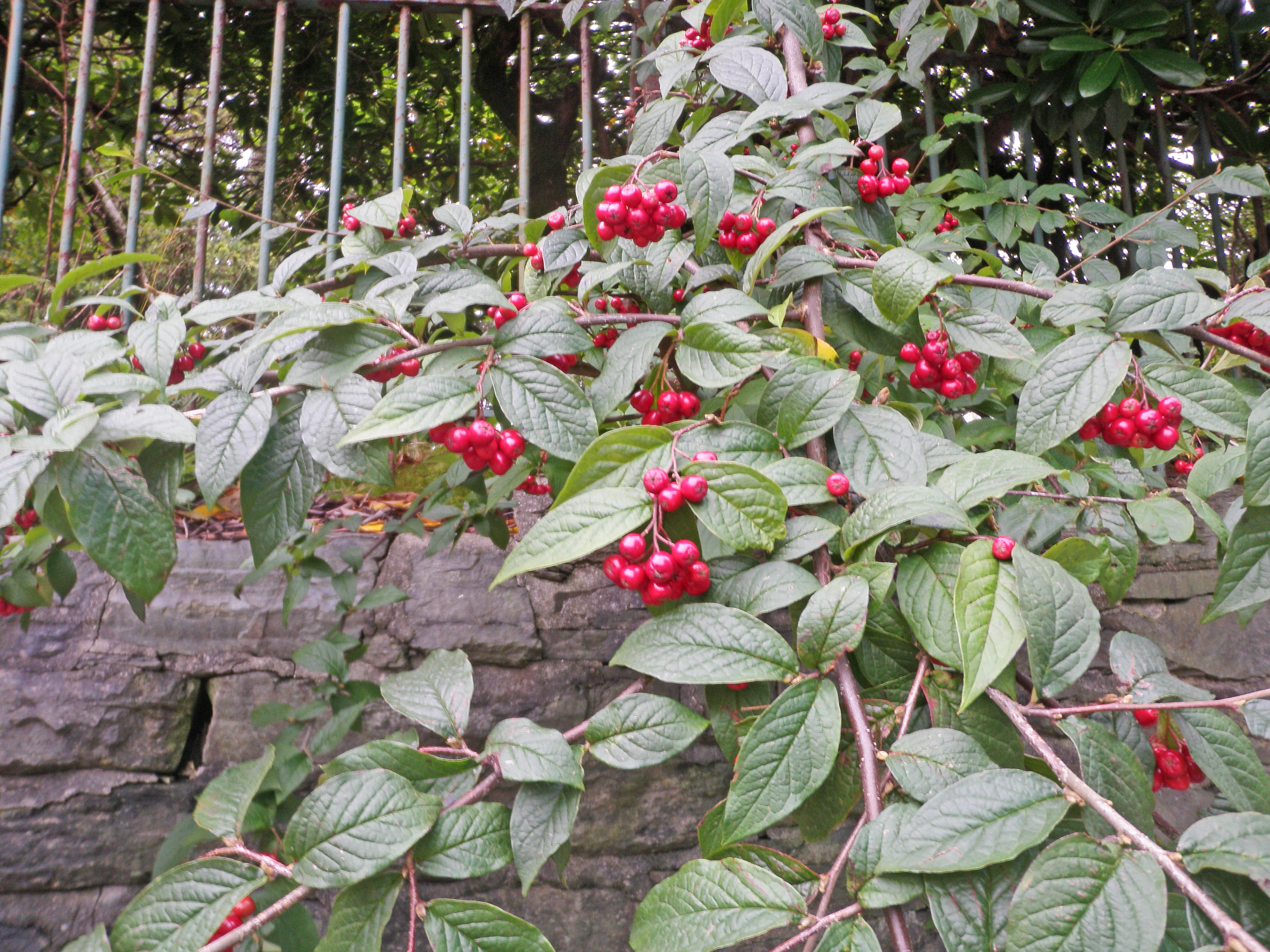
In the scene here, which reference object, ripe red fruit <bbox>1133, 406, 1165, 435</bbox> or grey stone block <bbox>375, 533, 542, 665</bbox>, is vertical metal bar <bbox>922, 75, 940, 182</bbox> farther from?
grey stone block <bbox>375, 533, 542, 665</bbox>

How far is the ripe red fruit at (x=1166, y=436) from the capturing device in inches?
37.6

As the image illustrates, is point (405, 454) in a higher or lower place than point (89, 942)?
lower

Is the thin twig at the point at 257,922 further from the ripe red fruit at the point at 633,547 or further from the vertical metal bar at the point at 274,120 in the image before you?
the vertical metal bar at the point at 274,120

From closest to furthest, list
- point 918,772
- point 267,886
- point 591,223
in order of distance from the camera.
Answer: point 918,772
point 267,886
point 591,223

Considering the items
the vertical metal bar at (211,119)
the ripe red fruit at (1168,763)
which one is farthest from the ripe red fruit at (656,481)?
the vertical metal bar at (211,119)

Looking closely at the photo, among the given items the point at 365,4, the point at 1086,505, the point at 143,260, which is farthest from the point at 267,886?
the point at 365,4

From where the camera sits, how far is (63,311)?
1232 millimetres

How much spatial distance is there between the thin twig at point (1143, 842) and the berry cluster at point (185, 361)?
1.16 metres

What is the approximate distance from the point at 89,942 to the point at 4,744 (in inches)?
52.8

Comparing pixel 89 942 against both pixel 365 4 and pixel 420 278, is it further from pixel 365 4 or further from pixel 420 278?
pixel 365 4

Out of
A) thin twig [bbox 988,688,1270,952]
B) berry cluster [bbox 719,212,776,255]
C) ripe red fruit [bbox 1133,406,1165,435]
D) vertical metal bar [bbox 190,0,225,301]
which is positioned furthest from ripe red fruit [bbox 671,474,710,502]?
vertical metal bar [bbox 190,0,225,301]

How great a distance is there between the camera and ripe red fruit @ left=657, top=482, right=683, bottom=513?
2.41 ft

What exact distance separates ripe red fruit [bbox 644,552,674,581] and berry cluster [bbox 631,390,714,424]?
0.91ft

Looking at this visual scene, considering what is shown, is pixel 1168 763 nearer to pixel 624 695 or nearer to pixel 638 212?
pixel 624 695
